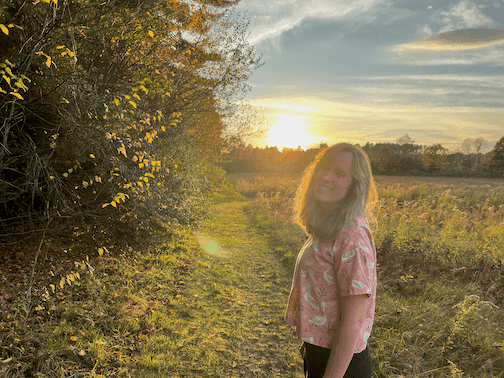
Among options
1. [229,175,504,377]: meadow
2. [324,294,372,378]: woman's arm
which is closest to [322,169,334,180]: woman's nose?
[229,175,504,377]: meadow

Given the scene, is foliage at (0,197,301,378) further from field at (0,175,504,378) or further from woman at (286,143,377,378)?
woman at (286,143,377,378)

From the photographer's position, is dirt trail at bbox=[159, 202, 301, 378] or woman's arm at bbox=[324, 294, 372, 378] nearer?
woman's arm at bbox=[324, 294, 372, 378]

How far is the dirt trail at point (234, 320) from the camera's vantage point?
4094 mm

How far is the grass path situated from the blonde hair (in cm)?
321

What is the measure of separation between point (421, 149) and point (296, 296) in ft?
205

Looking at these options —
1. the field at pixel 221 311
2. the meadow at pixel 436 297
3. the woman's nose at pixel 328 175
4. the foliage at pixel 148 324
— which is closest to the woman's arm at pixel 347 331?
the meadow at pixel 436 297

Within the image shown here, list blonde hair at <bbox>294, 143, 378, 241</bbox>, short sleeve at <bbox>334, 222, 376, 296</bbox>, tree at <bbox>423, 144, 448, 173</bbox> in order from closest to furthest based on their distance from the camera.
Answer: short sleeve at <bbox>334, 222, 376, 296</bbox> < blonde hair at <bbox>294, 143, 378, 241</bbox> < tree at <bbox>423, 144, 448, 173</bbox>

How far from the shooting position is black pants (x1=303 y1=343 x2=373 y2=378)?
165 cm

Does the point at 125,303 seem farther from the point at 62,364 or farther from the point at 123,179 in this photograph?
the point at 123,179

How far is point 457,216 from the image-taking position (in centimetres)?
838

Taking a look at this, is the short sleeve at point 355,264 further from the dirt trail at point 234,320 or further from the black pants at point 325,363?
the dirt trail at point 234,320

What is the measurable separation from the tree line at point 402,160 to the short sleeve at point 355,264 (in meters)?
42.2

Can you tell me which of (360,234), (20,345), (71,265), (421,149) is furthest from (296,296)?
(421,149)

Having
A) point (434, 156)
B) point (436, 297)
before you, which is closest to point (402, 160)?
point (434, 156)
